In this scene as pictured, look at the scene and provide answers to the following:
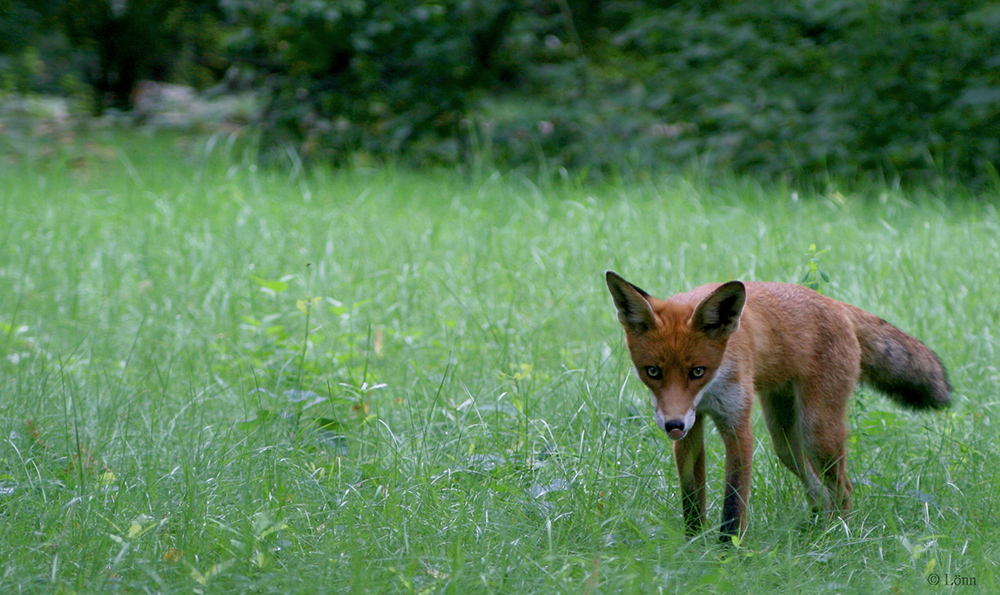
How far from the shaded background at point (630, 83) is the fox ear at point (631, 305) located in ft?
19.5

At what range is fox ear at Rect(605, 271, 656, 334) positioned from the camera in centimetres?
291

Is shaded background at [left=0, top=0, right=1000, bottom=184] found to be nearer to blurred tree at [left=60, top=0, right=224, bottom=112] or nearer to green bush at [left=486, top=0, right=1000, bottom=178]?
green bush at [left=486, top=0, right=1000, bottom=178]

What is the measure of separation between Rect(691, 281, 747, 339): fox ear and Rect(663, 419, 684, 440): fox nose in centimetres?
35

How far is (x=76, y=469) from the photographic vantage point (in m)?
3.44

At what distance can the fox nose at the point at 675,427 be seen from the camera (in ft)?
9.06

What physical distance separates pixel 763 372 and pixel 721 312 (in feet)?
1.53

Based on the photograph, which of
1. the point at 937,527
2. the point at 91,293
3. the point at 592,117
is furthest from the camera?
the point at 592,117

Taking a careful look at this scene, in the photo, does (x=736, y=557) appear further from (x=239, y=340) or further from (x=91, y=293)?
(x=91, y=293)

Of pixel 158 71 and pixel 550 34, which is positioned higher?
pixel 550 34

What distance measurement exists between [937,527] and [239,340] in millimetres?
3818

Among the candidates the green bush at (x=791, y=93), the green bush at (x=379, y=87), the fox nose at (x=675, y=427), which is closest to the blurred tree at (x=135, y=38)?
the green bush at (x=379, y=87)

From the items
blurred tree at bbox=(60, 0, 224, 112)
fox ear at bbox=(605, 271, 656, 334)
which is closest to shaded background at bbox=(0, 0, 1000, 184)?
blurred tree at bbox=(60, 0, 224, 112)

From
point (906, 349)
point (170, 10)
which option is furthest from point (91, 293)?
point (170, 10)

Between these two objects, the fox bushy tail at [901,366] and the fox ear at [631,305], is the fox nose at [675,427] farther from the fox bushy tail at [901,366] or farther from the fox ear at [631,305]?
the fox bushy tail at [901,366]
